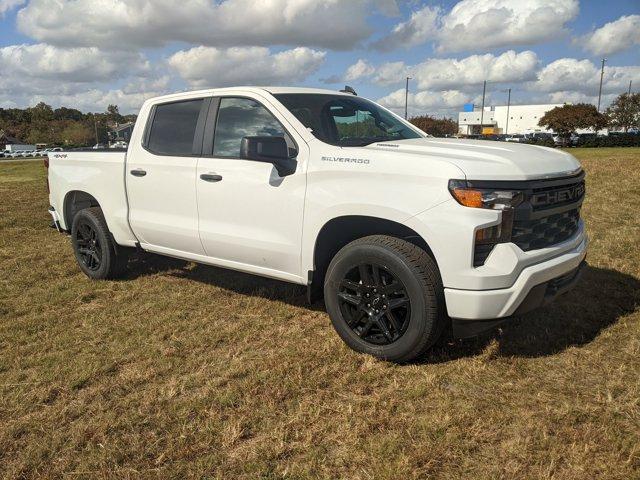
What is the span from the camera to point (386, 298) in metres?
3.58

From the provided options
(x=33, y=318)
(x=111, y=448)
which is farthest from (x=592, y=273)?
(x=33, y=318)

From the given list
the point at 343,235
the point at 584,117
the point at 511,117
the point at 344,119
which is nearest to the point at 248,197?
the point at 343,235

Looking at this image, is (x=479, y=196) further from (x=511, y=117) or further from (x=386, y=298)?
(x=511, y=117)

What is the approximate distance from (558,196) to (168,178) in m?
3.10

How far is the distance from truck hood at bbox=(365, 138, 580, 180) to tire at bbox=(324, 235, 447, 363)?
600 mm

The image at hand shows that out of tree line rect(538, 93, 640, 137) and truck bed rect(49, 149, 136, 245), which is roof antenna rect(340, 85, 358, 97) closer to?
truck bed rect(49, 149, 136, 245)

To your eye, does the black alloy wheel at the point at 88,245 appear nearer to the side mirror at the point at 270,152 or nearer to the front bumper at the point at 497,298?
the side mirror at the point at 270,152

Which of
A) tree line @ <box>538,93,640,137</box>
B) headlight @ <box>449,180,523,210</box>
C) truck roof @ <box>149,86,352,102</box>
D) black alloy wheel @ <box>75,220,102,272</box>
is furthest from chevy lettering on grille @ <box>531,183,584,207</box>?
tree line @ <box>538,93,640,137</box>

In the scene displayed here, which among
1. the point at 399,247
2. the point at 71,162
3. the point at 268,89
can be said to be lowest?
the point at 399,247

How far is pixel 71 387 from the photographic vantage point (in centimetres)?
345

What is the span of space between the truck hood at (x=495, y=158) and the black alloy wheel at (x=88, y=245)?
3.35 metres

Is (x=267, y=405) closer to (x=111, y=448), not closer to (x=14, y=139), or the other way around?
(x=111, y=448)

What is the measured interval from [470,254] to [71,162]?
15.0ft

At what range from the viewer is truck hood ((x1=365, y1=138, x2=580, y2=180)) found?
3176 millimetres
